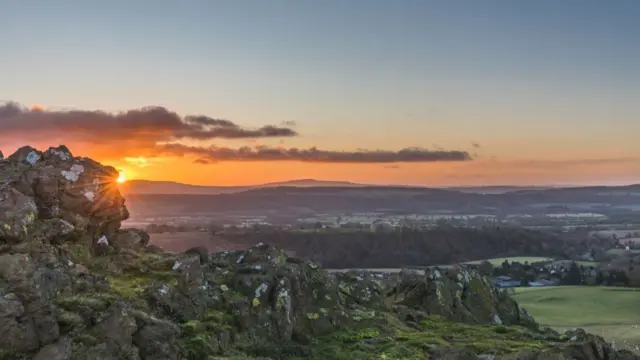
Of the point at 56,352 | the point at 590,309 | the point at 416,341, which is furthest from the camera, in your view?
the point at 590,309

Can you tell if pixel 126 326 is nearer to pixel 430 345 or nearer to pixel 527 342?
pixel 430 345

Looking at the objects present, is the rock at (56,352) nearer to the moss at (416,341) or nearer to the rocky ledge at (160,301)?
the rocky ledge at (160,301)

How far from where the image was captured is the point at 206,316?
29094 millimetres

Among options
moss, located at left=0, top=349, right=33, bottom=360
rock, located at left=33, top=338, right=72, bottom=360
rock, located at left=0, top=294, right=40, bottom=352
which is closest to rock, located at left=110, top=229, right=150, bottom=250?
rock, located at left=0, top=294, right=40, bottom=352

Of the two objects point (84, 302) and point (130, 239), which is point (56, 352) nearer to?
point (84, 302)

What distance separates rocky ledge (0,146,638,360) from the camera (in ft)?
75.8

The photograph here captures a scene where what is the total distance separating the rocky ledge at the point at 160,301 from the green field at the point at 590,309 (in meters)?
44.9

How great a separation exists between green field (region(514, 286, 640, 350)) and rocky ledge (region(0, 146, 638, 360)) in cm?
4489

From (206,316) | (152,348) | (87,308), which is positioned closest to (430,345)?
(206,316)

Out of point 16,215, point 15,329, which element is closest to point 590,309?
point 16,215

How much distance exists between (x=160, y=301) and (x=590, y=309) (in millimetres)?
103837

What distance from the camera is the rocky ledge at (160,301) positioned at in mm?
23094

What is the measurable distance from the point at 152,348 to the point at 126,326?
1331 mm

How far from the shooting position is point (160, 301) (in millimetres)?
27922
